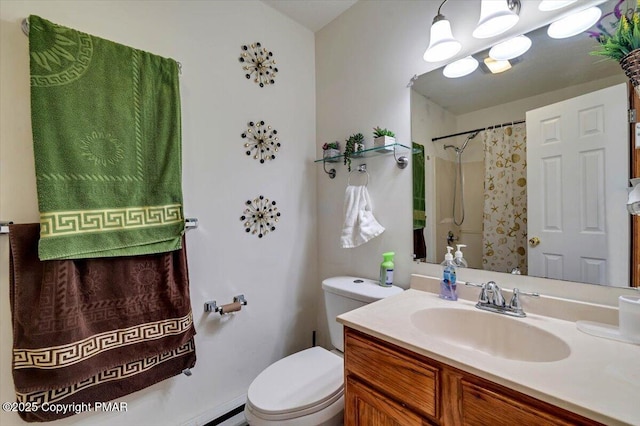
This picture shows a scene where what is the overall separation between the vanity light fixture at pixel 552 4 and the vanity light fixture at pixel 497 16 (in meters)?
0.07

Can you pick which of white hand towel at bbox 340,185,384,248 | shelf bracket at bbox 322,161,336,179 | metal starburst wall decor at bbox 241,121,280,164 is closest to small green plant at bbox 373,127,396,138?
white hand towel at bbox 340,185,384,248

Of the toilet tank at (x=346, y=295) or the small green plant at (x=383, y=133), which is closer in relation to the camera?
the toilet tank at (x=346, y=295)

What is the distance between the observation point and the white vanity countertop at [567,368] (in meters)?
0.54

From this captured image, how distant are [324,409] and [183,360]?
2.34 feet

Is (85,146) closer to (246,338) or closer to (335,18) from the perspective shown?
(246,338)

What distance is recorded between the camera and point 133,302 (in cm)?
115

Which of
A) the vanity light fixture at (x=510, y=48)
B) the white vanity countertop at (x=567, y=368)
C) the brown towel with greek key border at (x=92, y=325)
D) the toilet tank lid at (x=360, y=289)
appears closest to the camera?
the white vanity countertop at (x=567, y=368)

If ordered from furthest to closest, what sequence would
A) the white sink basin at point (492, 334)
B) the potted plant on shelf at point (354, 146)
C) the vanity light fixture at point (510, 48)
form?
the potted plant on shelf at point (354, 146)
the vanity light fixture at point (510, 48)
the white sink basin at point (492, 334)

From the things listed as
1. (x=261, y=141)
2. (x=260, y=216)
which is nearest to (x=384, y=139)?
(x=261, y=141)

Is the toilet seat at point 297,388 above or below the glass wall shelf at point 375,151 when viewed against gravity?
below

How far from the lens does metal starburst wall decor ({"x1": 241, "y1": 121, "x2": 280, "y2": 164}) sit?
1588 millimetres

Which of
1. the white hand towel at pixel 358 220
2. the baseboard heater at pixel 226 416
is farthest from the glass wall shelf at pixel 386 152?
the baseboard heater at pixel 226 416

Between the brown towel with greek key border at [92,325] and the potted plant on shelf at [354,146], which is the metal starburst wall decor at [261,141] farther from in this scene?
the brown towel with greek key border at [92,325]

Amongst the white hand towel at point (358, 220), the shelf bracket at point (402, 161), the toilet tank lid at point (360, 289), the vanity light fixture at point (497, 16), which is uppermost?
the vanity light fixture at point (497, 16)
